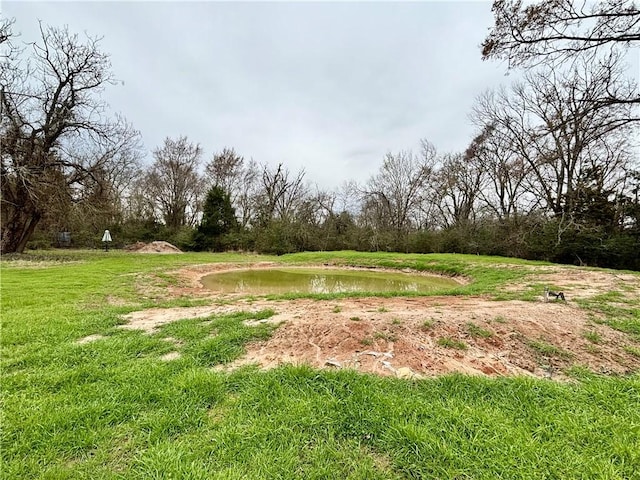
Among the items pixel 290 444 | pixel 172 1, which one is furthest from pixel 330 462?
pixel 172 1

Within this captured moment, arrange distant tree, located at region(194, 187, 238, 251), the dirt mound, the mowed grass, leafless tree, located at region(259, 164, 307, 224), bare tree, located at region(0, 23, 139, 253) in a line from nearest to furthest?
the mowed grass < bare tree, located at region(0, 23, 139, 253) < the dirt mound < distant tree, located at region(194, 187, 238, 251) < leafless tree, located at region(259, 164, 307, 224)

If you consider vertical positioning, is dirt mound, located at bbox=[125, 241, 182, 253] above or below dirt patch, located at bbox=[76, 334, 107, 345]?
above

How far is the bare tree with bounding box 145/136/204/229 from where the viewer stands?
2566 cm

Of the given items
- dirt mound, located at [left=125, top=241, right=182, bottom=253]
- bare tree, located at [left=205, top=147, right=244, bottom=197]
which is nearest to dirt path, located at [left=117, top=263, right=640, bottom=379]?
dirt mound, located at [left=125, top=241, right=182, bottom=253]

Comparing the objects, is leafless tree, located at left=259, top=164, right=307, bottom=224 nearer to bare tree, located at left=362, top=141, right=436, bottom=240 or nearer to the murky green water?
bare tree, located at left=362, top=141, right=436, bottom=240

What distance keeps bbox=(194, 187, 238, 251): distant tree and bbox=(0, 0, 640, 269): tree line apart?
91mm

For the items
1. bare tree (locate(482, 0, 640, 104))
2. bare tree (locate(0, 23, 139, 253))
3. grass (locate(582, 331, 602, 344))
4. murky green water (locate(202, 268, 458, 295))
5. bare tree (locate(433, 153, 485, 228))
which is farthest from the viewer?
bare tree (locate(433, 153, 485, 228))

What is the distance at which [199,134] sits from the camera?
2612 cm

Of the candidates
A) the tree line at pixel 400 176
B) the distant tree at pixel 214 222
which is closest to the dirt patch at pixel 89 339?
the tree line at pixel 400 176

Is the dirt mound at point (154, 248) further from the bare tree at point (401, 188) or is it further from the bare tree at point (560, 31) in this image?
the bare tree at point (560, 31)

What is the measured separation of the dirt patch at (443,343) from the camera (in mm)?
2539

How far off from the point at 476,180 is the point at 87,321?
82.6 ft

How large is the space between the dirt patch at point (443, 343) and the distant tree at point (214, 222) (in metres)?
20.7

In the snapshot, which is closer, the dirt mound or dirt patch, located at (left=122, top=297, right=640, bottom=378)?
dirt patch, located at (left=122, top=297, right=640, bottom=378)
